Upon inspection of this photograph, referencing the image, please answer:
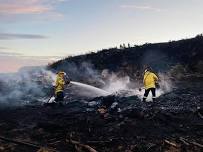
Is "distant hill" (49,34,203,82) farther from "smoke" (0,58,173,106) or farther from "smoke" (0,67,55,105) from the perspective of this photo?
"smoke" (0,67,55,105)

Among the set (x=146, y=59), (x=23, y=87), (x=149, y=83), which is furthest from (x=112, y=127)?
(x=146, y=59)

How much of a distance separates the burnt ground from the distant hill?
12.0m

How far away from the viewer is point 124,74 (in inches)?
1299

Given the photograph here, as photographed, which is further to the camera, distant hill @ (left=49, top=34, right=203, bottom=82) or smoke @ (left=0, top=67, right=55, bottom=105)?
distant hill @ (left=49, top=34, right=203, bottom=82)

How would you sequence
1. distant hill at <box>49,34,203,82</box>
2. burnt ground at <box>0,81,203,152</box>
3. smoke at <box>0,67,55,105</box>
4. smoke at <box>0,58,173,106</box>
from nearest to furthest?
1. burnt ground at <box>0,81,203,152</box>
2. smoke at <box>0,58,173,106</box>
3. smoke at <box>0,67,55,105</box>
4. distant hill at <box>49,34,203,82</box>

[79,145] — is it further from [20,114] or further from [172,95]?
[172,95]

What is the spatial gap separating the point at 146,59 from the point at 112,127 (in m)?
19.6

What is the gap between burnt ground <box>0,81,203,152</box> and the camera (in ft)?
40.7

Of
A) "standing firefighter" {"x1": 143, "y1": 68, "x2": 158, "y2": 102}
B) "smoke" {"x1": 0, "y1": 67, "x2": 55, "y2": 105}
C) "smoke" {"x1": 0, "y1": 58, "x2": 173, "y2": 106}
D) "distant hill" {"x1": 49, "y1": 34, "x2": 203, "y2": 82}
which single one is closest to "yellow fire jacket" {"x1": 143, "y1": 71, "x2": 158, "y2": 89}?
"standing firefighter" {"x1": 143, "y1": 68, "x2": 158, "y2": 102}

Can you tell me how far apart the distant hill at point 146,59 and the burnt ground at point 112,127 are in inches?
473

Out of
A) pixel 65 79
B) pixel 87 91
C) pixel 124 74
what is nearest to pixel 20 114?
pixel 65 79

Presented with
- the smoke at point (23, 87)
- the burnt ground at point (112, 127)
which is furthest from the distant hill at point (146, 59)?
the burnt ground at point (112, 127)

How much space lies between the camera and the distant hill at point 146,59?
3184 centimetres

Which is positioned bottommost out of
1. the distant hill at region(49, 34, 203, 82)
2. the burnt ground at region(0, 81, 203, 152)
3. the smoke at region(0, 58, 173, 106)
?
the burnt ground at region(0, 81, 203, 152)
